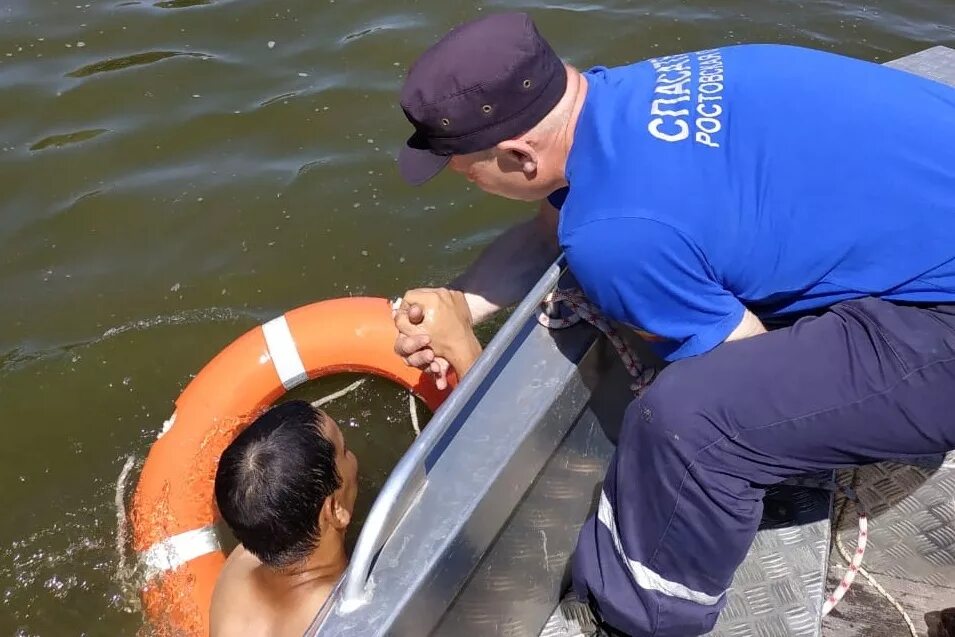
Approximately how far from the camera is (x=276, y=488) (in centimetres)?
222

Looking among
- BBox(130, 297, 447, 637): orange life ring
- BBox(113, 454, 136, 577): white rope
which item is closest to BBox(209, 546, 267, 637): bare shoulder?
BBox(130, 297, 447, 637): orange life ring

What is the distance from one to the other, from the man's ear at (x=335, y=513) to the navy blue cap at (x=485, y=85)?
3.63 ft

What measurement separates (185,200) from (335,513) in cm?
228

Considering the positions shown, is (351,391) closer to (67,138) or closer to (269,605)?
(269,605)

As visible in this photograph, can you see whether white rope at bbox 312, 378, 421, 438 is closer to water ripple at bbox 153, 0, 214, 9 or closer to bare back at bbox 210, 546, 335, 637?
bare back at bbox 210, 546, 335, 637

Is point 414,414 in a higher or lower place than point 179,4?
lower

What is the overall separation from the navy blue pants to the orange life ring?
103cm

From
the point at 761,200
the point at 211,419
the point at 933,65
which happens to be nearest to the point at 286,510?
the point at 211,419

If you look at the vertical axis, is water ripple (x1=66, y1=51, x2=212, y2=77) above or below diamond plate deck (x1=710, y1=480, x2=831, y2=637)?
below

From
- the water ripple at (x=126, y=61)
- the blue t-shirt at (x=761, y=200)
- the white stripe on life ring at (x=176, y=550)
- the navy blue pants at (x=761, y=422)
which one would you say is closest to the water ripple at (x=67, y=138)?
the water ripple at (x=126, y=61)

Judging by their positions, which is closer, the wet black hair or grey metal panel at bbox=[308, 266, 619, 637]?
grey metal panel at bbox=[308, 266, 619, 637]

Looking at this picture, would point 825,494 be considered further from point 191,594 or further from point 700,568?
point 191,594

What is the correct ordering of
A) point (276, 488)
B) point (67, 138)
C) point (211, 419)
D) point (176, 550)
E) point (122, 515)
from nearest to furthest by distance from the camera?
point (276, 488) → point (176, 550) → point (211, 419) → point (122, 515) → point (67, 138)

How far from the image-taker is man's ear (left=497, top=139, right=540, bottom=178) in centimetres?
184
